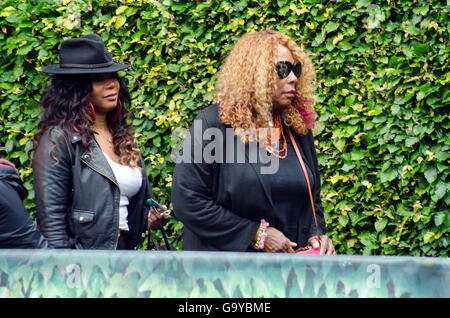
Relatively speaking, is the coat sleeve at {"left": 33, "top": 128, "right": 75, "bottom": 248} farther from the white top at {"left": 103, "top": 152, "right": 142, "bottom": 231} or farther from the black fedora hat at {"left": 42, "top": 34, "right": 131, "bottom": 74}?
the black fedora hat at {"left": 42, "top": 34, "right": 131, "bottom": 74}

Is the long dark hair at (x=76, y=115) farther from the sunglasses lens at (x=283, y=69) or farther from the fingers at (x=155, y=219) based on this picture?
the sunglasses lens at (x=283, y=69)

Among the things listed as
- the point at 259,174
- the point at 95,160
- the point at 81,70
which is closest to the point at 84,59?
the point at 81,70

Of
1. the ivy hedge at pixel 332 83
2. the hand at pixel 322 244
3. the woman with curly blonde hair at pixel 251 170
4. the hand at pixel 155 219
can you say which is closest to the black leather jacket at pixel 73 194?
the hand at pixel 155 219

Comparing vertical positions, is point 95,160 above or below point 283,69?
below

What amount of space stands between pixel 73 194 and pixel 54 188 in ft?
0.37

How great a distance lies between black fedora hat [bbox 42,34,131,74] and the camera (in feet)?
10.6

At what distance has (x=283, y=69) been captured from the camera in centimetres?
291

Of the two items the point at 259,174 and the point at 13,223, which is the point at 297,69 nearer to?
the point at 259,174

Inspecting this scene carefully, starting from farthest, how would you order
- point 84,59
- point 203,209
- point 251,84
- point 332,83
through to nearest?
point 332,83, point 84,59, point 251,84, point 203,209

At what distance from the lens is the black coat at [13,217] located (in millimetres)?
2213

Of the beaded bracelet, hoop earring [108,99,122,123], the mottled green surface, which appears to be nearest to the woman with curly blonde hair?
the beaded bracelet

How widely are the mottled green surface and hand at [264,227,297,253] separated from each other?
48.9 inches

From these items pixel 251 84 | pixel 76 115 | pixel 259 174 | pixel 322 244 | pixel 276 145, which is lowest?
pixel 322 244

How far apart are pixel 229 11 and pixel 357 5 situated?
2.98 feet
